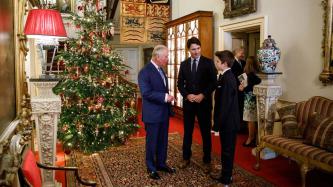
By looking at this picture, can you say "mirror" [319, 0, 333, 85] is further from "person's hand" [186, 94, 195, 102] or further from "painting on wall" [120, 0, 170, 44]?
"painting on wall" [120, 0, 170, 44]

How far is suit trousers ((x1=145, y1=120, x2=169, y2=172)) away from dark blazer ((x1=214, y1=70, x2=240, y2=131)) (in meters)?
0.66

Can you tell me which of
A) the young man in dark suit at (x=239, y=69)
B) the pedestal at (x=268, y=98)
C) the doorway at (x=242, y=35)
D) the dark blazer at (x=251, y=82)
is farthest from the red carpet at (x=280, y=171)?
the doorway at (x=242, y=35)

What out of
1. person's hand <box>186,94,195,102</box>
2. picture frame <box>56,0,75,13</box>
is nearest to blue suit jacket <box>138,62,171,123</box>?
person's hand <box>186,94,195,102</box>

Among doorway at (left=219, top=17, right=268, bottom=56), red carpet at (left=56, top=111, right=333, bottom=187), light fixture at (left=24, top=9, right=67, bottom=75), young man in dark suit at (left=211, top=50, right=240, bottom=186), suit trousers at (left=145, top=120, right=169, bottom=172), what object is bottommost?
red carpet at (left=56, top=111, right=333, bottom=187)

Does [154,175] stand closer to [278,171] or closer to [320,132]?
[278,171]

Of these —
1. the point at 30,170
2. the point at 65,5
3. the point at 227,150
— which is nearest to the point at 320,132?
the point at 227,150

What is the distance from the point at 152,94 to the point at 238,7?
2.85 meters

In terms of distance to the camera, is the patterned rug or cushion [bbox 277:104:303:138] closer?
the patterned rug

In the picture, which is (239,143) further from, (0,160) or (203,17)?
(0,160)

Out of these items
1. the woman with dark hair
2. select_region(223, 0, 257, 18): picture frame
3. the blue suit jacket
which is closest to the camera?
the blue suit jacket

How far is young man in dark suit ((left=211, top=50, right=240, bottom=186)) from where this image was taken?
9.25 feet

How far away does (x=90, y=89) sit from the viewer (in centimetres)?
436

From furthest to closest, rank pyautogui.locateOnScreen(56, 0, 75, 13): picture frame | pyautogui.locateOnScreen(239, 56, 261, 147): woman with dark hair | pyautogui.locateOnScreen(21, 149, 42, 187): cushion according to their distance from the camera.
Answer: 1. pyautogui.locateOnScreen(56, 0, 75, 13): picture frame
2. pyautogui.locateOnScreen(239, 56, 261, 147): woman with dark hair
3. pyautogui.locateOnScreen(21, 149, 42, 187): cushion

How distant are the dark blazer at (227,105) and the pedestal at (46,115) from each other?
157 centimetres
